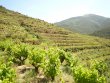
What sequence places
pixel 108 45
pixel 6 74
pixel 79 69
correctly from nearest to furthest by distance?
pixel 6 74
pixel 79 69
pixel 108 45

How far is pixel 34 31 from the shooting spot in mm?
87000

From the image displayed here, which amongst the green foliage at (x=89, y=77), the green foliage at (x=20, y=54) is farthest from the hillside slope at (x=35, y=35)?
the green foliage at (x=89, y=77)

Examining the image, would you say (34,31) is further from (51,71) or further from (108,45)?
(51,71)

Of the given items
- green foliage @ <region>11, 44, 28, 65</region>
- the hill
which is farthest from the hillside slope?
green foliage @ <region>11, 44, 28, 65</region>

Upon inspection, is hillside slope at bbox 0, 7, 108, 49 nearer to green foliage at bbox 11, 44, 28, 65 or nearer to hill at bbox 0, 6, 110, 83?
hill at bbox 0, 6, 110, 83

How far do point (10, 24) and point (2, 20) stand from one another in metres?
3.99

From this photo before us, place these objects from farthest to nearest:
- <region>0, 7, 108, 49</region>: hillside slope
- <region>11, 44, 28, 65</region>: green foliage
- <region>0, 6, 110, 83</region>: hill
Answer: <region>0, 7, 108, 49</region>: hillside slope
<region>11, 44, 28, 65</region>: green foliage
<region>0, 6, 110, 83</region>: hill

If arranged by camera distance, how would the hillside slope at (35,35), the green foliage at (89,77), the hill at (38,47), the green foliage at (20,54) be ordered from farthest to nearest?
the hillside slope at (35,35)
the green foliage at (20,54)
the hill at (38,47)
the green foliage at (89,77)

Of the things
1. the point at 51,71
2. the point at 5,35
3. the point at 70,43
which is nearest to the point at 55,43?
the point at 70,43

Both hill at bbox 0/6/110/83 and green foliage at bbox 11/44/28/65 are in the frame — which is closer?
hill at bbox 0/6/110/83

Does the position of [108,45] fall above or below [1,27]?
below

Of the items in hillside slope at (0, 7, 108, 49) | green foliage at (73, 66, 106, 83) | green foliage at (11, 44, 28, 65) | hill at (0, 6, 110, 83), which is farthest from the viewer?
hillside slope at (0, 7, 108, 49)

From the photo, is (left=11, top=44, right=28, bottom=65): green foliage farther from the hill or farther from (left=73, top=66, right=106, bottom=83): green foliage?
(left=73, top=66, right=106, bottom=83): green foliage

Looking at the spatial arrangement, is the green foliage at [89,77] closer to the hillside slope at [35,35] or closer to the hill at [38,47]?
the hill at [38,47]
